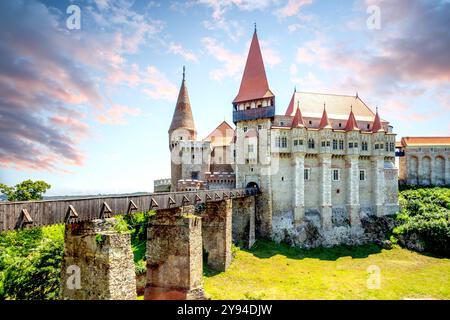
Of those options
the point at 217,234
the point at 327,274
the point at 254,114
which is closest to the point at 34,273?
the point at 217,234

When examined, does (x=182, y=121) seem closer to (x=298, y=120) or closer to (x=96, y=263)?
(x=298, y=120)

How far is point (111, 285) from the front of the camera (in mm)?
12930

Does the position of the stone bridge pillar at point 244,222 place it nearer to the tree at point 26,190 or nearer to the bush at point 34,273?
the bush at point 34,273

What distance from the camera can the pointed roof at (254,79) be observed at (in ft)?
121

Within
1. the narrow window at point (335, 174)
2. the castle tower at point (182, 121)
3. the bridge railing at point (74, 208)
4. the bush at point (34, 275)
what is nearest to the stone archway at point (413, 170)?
the narrow window at point (335, 174)

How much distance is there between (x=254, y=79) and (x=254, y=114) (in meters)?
5.31

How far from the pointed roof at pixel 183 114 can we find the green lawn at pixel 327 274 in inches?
705

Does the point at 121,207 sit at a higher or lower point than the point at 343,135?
lower

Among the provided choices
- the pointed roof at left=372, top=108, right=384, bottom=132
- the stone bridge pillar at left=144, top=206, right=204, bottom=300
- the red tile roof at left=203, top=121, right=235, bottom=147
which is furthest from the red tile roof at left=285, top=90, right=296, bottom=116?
the stone bridge pillar at left=144, top=206, right=204, bottom=300

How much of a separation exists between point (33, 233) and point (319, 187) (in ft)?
100

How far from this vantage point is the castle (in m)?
34.8
